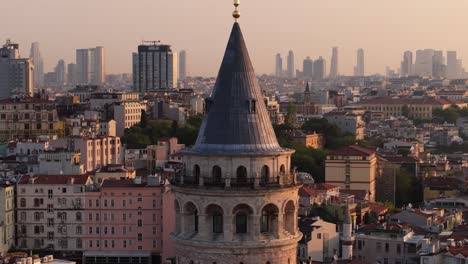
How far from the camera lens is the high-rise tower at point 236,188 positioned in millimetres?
12023

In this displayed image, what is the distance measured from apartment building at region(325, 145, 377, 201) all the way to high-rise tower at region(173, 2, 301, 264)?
46.2m

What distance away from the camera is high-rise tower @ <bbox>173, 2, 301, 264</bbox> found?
12023mm

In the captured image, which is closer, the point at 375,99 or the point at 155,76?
the point at 375,99

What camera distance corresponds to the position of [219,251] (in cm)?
1209

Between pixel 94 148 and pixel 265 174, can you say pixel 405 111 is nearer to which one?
pixel 94 148

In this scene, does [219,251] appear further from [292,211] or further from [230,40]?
[230,40]

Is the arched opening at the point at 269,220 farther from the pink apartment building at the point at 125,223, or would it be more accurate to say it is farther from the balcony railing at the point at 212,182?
the pink apartment building at the point at 125,223

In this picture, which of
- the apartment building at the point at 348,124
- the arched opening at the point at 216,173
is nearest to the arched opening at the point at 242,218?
the arched opening at the point at 216,173

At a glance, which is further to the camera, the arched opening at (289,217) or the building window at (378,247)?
the building window at (378,247)

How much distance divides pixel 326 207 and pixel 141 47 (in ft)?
392

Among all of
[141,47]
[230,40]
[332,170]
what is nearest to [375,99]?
[141,47]

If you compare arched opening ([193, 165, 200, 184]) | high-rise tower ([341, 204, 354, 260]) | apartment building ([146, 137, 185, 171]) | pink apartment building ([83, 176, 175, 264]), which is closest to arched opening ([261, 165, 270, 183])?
arched opening ([193, 165, 200, 184])

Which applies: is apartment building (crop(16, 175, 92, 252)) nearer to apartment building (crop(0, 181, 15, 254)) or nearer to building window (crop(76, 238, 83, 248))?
building window (crop(76, 238, 83, 248))

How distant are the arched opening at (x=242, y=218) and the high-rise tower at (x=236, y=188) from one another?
0.01 m
